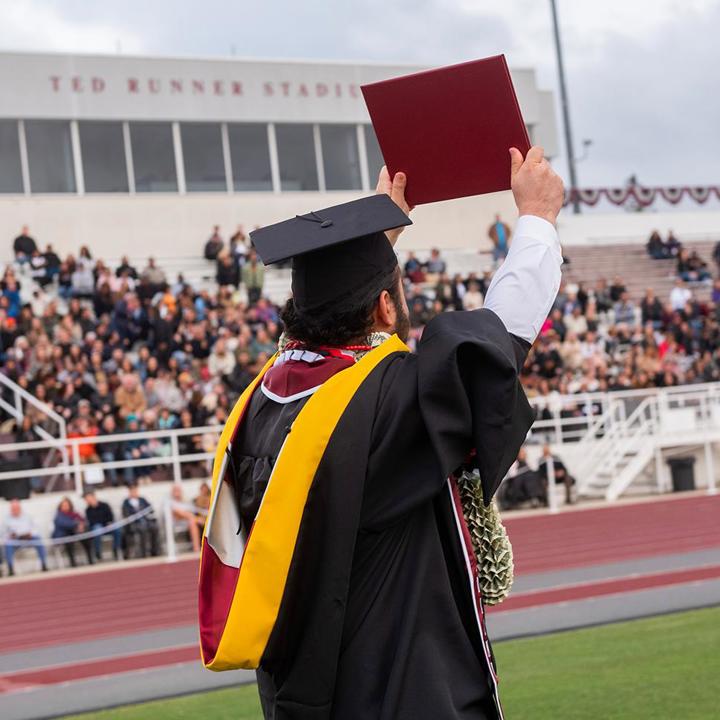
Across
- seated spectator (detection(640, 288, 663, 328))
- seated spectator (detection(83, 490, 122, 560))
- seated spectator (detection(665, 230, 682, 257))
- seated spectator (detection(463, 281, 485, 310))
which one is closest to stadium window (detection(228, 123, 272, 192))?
seated spectator (detection(463, 281, 485, 310))

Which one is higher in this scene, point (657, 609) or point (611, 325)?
point (611, 325)

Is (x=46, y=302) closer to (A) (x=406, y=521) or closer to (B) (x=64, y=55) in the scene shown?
(B) (x=64, y=55)

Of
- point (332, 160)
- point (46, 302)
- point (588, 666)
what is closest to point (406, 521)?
point (588, 666)

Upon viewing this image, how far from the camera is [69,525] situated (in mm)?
17031

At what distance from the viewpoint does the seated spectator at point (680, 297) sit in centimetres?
2695

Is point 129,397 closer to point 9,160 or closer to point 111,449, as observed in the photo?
point 111,449

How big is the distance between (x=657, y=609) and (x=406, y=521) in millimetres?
Result: 7520

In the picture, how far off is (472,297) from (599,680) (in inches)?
649

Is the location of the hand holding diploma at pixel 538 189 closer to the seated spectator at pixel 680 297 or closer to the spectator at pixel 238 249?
the spectator at pixel 238 249

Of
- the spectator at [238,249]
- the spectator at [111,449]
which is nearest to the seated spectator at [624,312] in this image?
the spectator at [238,249]

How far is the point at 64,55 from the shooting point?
91.2 feet

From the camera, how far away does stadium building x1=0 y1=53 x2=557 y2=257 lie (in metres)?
27.7

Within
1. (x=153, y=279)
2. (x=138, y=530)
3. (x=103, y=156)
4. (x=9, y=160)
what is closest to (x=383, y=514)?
(x=138, y=530)

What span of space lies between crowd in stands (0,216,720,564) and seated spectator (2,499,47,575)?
57 millimetres
